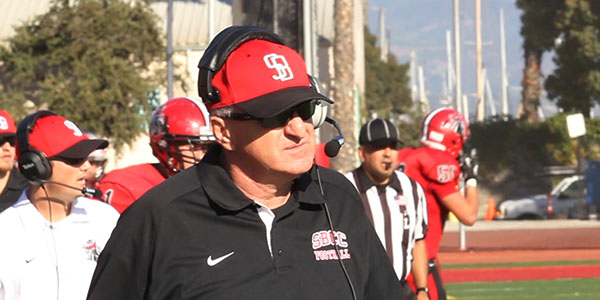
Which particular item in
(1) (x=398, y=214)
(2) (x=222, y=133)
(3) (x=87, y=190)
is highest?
(2) (x=222, y=133)

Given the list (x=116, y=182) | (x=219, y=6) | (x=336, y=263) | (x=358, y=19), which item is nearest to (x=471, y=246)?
(x=219, y=6)

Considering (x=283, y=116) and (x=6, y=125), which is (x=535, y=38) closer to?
(x=6, y=125)

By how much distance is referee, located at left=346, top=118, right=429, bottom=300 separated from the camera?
789cm

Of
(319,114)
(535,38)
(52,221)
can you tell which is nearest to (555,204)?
(535,38)

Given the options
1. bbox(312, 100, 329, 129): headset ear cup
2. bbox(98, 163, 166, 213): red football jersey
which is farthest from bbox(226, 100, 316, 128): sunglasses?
bbox(98, 163, 166, 213): red football jersey

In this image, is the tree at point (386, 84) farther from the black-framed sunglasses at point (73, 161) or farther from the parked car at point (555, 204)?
the black-framed sunglasses at point (73, 161)

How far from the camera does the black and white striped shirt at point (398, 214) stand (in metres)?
7.88

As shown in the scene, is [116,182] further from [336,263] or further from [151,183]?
[336,263]

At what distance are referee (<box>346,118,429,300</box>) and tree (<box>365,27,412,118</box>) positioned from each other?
57.9 m

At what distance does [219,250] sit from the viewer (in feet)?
11.2

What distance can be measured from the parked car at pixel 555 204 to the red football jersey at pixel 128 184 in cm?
3141

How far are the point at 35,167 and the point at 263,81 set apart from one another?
7.74ft

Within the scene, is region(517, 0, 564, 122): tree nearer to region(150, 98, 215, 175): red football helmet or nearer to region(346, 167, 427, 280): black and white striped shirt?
region(346, 167, 427, 280): black and white striped shirt

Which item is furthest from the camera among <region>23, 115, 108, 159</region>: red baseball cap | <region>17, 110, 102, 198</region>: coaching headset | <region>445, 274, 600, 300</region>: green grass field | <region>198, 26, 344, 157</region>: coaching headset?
<region>445, 274, 600, 300</region>: green grass field
